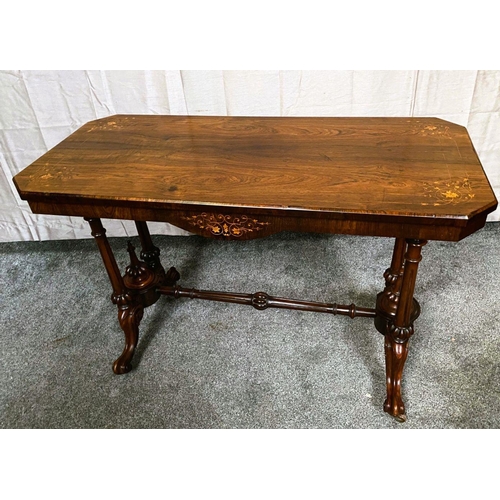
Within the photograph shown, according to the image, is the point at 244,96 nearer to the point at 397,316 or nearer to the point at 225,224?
the point at 225,224

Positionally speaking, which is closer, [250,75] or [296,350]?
[296,350]

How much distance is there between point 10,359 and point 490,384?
5.64ft

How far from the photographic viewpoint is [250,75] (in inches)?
73.6

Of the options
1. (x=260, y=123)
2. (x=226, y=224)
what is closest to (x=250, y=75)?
(x=260, y=123)

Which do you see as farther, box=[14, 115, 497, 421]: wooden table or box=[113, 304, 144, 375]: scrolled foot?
Result: box=[113, 304, 144, 375]: scrolled foot

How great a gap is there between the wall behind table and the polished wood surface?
0.44 metres

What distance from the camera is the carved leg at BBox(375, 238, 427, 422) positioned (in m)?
1.22

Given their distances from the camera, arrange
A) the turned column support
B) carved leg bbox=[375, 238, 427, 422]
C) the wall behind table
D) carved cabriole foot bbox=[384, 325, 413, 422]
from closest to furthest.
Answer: carved leg bbox=[375, 238, 427, 422] < carved cabriole foot bbox=[384, 325, 413, 422] < the turned column support < the wall behind table

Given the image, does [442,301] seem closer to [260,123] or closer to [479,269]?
[479,269]

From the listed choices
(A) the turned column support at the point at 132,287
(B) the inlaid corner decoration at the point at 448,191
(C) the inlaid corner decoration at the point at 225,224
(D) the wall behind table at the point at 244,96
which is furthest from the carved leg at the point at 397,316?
(A) the turned column support at the point at 132,287

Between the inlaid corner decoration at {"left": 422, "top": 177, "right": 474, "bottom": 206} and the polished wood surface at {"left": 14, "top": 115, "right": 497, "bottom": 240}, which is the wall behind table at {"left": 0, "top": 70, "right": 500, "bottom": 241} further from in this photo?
the inlaid corner decoration at {"left": 422, "top": 177, "right": 474, "bottom": 206}

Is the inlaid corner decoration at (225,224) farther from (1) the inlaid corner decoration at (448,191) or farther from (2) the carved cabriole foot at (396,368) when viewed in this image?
(2) the carved cabriole foot at (396,368)

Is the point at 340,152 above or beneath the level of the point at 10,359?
above

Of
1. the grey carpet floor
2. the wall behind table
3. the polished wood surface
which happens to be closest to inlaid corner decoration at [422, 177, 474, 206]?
the polished wood surface
